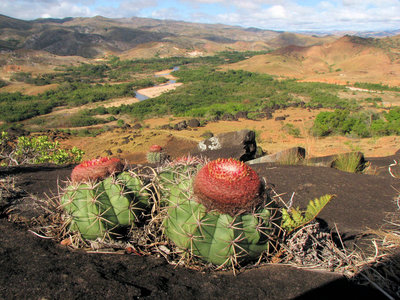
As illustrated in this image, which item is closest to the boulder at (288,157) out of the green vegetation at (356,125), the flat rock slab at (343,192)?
the flat rock slab at (343,192)

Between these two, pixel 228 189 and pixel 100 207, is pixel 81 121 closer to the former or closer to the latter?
pixel 100 207

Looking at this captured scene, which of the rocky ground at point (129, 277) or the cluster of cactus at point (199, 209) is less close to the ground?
the cluster of cactus at point (199, 209)

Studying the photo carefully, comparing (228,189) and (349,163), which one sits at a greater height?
(228,189)

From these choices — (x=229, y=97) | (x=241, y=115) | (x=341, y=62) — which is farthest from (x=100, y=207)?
(x=341, y=62)

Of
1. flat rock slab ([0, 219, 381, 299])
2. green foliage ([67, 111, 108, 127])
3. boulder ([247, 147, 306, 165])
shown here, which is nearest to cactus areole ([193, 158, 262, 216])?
flat rock slab ([0, 219, 381, 299])

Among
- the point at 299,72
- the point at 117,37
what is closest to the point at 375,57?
the point at 299,72

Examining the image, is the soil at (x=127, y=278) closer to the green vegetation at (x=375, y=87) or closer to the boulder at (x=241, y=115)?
A: the boulder at (x=241, y=115)

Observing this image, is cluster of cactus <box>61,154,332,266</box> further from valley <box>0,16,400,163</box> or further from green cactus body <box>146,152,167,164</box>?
green cactus body <box>146,152,167,164</box>
